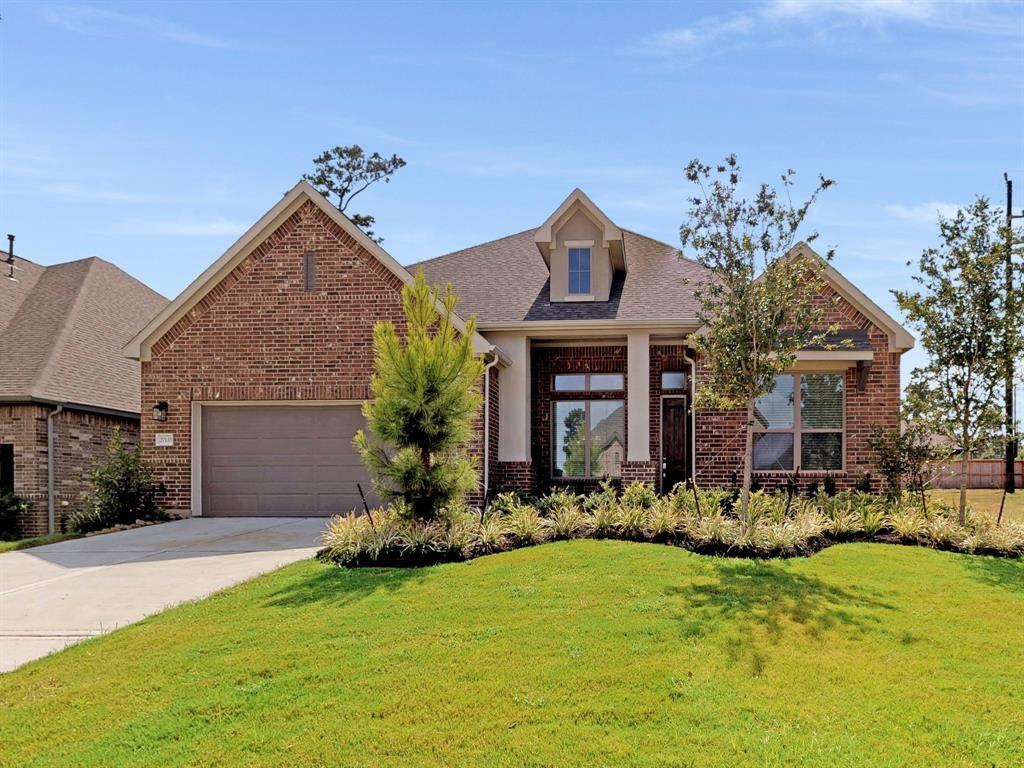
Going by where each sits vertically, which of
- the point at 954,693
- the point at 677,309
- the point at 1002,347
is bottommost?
the point at 954,693

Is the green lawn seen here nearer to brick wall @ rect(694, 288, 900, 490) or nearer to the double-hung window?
brick wall @ rect(694, 288, 900, 490)

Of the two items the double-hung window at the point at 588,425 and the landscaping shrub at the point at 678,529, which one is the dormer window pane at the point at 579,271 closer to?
the double-hung window at the point at 588,425

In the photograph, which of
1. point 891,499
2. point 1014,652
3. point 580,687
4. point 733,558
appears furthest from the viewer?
point 891,499

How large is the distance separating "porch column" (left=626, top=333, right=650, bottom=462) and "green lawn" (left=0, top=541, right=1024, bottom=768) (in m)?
7.01

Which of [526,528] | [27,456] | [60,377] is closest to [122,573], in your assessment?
[526,528]

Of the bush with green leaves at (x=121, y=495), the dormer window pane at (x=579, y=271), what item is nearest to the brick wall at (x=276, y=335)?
the bush with green leaves at (x=121, y=495)

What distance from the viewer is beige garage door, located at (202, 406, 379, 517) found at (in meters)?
16.4

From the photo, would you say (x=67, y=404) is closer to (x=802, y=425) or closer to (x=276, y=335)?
(x=276, y=335)

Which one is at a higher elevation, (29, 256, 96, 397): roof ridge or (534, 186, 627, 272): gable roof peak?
(534, 186, 627, 272): gable roof peak

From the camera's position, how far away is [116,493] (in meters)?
16.0

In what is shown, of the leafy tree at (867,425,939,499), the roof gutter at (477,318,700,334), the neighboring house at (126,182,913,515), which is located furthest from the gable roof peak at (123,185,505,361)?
the leafy tree at (867,425,939,499)

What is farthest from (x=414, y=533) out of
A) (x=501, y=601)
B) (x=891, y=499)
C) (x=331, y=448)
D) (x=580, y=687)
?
(x=891, y=499)

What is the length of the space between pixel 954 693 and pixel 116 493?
551 inches

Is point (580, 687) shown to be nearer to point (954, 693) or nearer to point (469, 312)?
point (954, 693)
